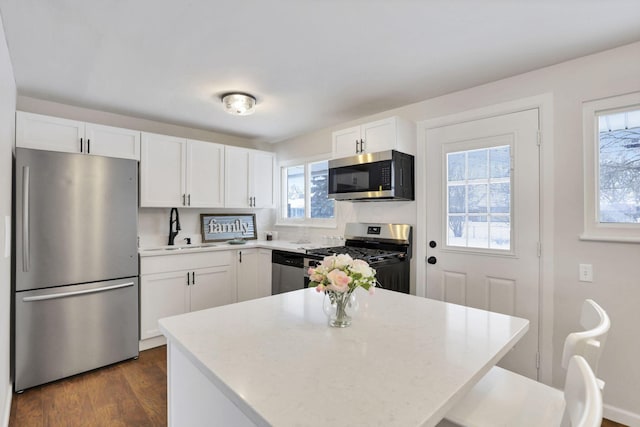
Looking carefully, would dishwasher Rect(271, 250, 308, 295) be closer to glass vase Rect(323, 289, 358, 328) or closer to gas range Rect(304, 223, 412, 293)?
gas range Rect(304, 223, 412, 293)

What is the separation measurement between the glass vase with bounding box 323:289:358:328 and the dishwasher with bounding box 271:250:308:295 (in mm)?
1734

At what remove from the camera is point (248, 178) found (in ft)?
13.5

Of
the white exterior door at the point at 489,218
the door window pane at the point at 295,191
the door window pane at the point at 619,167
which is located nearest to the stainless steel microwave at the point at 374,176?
the white exterior door at the point at 489,218

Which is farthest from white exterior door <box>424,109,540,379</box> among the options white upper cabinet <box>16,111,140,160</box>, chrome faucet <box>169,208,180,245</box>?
white upper cabinet <box>16,111,140,160</box>

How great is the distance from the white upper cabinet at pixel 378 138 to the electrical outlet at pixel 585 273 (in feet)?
4.92

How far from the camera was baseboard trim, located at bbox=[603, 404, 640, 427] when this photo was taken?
1904 millimetres

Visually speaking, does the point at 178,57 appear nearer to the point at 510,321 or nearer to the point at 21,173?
the point at 21,173

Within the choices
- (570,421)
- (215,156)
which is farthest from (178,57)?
(570,421)

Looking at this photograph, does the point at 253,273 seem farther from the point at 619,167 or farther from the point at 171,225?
the point at 619,167

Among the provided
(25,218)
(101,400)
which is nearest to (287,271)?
(101,400)

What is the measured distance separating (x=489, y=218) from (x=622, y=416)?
139 cm

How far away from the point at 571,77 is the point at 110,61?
3.05 metres

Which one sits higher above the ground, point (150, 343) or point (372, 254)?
point (372, 254)

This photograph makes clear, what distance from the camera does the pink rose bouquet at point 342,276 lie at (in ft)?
3.80
